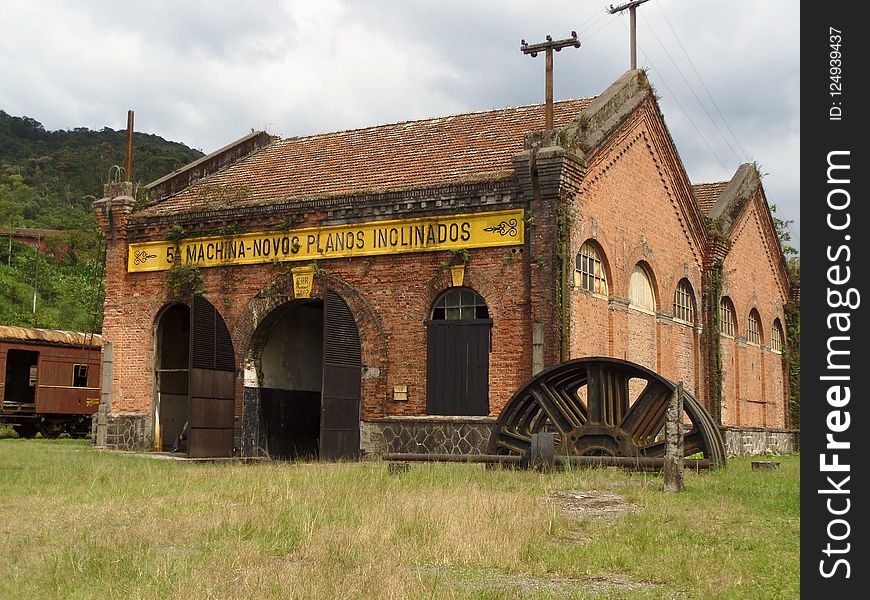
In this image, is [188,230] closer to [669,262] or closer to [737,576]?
[669,262]

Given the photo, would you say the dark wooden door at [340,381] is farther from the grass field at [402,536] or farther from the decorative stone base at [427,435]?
the grass field at [402,536]

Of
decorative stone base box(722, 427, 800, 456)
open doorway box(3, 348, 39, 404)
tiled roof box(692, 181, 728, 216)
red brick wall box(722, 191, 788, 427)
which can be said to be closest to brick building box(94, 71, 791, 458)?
decorative stone base box(722, 427, 800, 456)

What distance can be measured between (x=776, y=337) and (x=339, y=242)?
16.8 m

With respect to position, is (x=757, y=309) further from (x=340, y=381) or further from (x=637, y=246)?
(x=340, y=381)

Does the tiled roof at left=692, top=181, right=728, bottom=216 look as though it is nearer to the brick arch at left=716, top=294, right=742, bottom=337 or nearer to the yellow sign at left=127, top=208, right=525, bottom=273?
the brick arch at left=716, top=294, right=742, bottom=337

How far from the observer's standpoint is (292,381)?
23188 millimetres

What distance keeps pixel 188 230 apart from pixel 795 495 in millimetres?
15274

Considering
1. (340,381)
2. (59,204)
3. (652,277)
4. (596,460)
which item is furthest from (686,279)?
A: (59,204)

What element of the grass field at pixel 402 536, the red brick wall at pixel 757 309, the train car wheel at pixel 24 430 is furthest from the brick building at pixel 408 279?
the train car wheel at pixel 24 430

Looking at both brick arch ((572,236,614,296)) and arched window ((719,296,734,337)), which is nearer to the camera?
brick arch ((572,236,614,296))

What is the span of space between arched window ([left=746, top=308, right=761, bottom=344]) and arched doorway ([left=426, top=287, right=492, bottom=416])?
40.8 feet

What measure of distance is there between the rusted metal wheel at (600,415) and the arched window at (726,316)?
11152 mm

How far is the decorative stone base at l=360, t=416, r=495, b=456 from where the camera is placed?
18766 mm

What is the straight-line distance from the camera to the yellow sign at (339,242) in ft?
63.0
